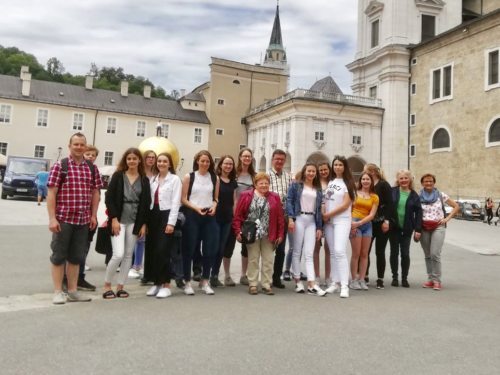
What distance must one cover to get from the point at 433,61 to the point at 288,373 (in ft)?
141

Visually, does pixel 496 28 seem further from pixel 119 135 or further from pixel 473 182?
pixel 119 135

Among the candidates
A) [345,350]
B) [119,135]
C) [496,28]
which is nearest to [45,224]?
[345,350]

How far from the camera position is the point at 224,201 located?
6.66 meters

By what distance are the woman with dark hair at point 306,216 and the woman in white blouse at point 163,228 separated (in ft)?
5.73

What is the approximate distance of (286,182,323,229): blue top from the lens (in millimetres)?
6738

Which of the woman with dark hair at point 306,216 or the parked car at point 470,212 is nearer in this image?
the woman with dark hair at point 306,216

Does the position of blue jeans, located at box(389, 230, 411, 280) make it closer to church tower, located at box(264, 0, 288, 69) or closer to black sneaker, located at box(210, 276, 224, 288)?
black sneaker, located at box(210, 276, 224, 288)

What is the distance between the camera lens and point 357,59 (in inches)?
1935

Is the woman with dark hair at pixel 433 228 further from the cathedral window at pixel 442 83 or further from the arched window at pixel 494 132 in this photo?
the cathedral window at pixel 442 83

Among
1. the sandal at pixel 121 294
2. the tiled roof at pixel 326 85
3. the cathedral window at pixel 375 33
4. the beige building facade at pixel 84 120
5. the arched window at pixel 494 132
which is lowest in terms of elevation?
the sandal at pixel 121 294

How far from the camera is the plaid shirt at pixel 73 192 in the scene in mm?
5398

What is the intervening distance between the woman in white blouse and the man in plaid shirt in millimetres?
840

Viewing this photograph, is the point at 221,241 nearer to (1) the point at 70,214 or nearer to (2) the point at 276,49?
(1) the point at 70,214

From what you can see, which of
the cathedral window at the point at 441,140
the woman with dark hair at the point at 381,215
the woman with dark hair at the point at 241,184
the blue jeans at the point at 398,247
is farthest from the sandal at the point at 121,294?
the cathedral window at the point at 441,140
